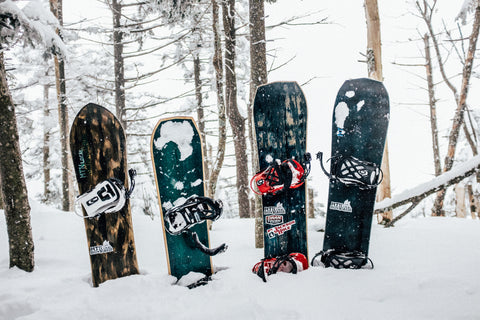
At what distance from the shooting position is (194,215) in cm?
212

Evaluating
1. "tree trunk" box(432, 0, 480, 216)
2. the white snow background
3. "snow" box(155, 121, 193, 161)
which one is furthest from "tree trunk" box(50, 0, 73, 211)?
"tree trunk" box(432, 0, 480, 216)

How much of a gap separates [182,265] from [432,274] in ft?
5.65

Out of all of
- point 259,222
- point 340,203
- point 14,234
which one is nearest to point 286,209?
point 340,203

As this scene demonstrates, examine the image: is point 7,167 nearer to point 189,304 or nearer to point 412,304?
point 189,304

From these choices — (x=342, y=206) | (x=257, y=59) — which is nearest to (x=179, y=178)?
(x=342, y=206)

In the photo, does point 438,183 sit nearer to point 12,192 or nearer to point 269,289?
point 269,289

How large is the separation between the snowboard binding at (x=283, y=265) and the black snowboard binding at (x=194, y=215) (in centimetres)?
31

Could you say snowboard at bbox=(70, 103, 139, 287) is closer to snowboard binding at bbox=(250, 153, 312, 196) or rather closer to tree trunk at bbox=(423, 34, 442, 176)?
snowboard binding at bbox=(250, 153, 312, 196)

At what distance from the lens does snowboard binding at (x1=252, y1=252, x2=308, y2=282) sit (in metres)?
2.11

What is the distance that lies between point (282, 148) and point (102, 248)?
5.23ft

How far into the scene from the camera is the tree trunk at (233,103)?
14.9 ft

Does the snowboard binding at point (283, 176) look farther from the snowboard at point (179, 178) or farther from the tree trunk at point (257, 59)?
the tree trunk at point (257, 59)

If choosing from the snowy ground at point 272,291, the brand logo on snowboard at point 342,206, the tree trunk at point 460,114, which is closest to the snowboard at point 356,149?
the brand logo on snowboard at point 342,206

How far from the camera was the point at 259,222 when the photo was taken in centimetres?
338
